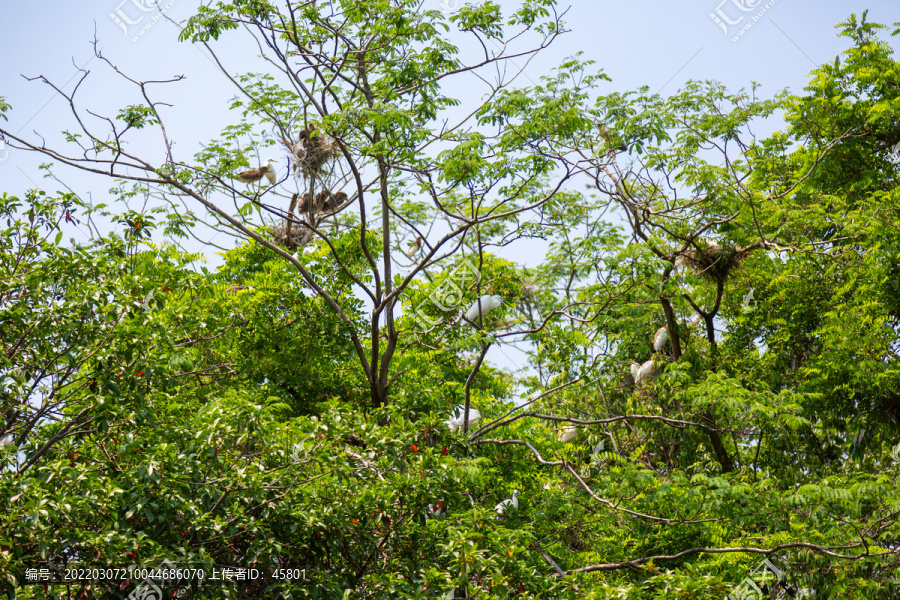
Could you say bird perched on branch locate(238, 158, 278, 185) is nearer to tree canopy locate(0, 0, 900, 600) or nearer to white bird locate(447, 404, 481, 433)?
tree canopy locate(0, 0, 900, 600)

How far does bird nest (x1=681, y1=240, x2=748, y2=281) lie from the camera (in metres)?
8.12

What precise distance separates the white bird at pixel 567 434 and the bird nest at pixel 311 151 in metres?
→ 4.18

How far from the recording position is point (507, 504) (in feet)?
19.0

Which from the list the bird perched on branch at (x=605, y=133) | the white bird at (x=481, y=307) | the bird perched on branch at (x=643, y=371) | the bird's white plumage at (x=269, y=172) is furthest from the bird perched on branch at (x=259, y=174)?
the bird perched on branch at (x=643, y=371)

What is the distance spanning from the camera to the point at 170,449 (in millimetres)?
3916

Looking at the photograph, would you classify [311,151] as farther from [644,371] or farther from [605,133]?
[644,371]

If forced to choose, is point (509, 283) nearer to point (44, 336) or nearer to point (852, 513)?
point (852, 513)

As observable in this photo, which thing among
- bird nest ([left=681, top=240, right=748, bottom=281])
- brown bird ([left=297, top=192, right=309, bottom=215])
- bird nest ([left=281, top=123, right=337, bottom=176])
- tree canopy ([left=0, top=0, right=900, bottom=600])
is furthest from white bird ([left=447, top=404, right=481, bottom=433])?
bird nest ([left=681, top=240, right=748, bottom=281])

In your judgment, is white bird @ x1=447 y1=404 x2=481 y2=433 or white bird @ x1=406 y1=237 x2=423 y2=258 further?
white bird @ x1=406 y1=237 x2=423 y2=258

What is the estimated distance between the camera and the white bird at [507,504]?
5.82 m

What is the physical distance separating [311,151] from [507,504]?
3.71m

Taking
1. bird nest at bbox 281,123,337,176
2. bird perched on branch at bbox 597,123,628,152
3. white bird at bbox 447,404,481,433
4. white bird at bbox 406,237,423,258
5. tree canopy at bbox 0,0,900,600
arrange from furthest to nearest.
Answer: white bird at bbox 406,237,423,258, bird nest at bbox 281,123,337,176, bird perched on branch at bbox 597,123,628,152, white bird at bbox 447,404,481,433, tree canopy at bbox 0,0,900,600

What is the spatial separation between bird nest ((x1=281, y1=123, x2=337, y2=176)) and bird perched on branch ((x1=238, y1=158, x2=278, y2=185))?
0.94 feet

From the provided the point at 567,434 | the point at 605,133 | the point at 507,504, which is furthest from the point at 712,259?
the point at 507,504
